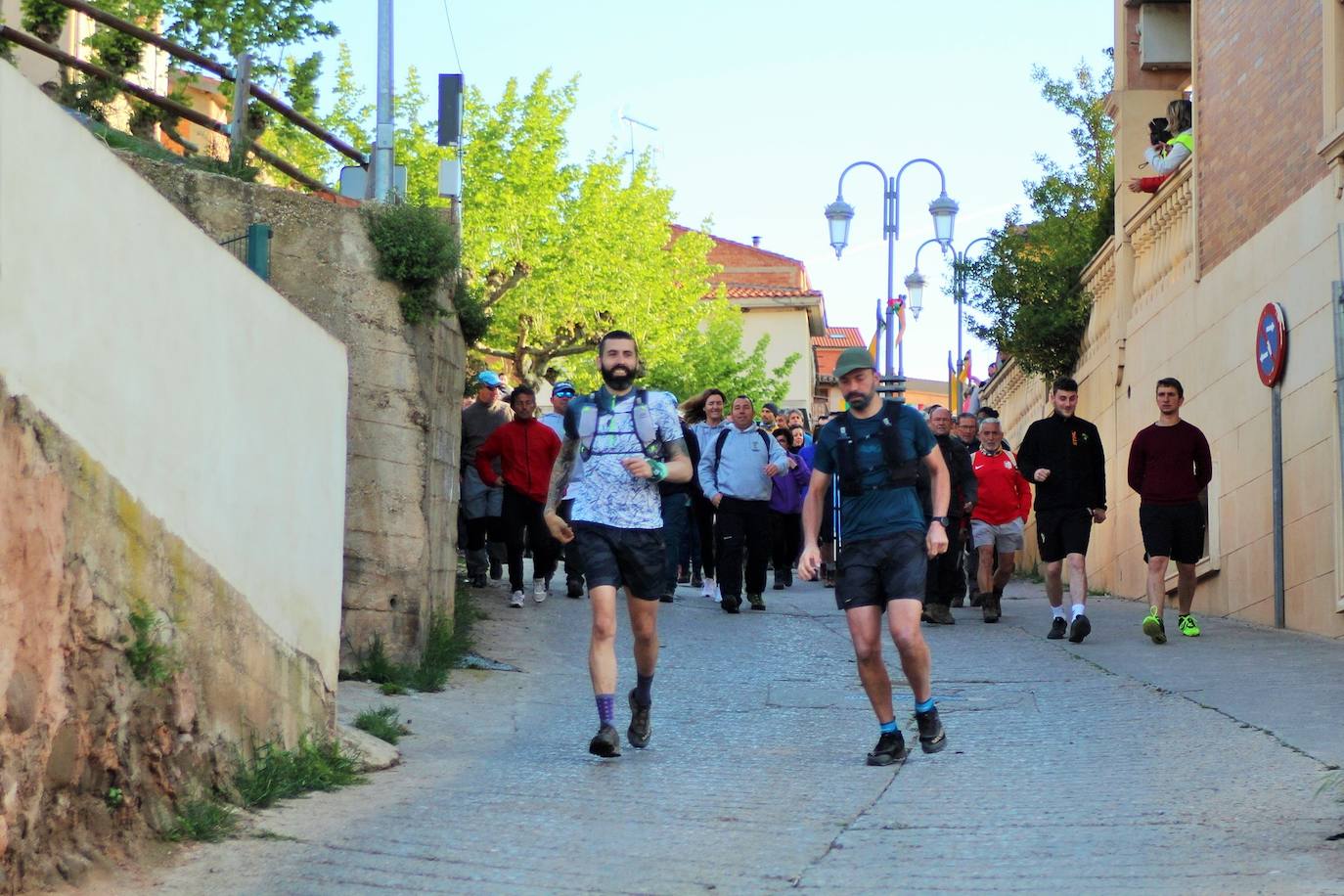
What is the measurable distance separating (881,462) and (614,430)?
3.91 ft

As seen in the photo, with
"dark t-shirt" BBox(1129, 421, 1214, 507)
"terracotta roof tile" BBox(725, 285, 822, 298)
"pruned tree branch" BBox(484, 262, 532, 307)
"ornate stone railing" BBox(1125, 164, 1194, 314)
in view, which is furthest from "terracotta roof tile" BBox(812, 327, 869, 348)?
"dark t-shirt" BBox(1129, 421, 1214, 507)

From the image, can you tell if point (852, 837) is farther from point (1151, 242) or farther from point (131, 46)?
point (1151, 242)

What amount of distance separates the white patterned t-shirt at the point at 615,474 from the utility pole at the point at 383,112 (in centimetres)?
330

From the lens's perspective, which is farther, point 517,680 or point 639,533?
point 517,680

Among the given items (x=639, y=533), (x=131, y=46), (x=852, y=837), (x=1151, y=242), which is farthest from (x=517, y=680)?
(x=1151, y=242)

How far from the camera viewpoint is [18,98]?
5.33m

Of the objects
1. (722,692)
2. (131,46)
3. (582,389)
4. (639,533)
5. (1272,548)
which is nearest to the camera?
(639,533)

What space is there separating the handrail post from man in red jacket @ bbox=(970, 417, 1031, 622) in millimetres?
6447

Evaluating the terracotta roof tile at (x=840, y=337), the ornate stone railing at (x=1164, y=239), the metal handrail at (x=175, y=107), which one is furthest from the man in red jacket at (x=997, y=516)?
the terracotta roof tile at (x=840, y=337)

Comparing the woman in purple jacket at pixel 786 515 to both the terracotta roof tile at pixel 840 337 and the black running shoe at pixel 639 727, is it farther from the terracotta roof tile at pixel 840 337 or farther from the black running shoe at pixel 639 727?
the terracotta roof tile at pixel 840 337

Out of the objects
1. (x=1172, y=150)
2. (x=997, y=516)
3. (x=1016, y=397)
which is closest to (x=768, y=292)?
(x=1016, y=397)

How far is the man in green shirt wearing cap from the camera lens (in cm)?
823

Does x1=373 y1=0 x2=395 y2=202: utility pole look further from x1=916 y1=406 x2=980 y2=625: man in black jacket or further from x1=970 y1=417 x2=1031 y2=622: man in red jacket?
x1=970 y1=417 x2=1031 y2=622: man in red jacket

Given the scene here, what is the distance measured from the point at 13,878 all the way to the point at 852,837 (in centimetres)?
274
